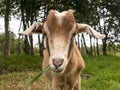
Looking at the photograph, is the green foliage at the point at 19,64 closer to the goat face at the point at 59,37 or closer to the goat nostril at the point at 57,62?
the goat face at the point at 59,37

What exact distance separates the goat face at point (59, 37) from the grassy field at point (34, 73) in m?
4.97

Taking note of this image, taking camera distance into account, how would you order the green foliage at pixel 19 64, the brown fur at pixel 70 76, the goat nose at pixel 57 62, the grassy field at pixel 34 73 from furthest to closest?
1. the green foliage at pixel 19 64
2. the grassy field at pixel 34 73
3. the brown fur at pixel 70 76
4. the goat nose at pixel 57 62

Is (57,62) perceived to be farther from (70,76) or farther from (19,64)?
(19,64)

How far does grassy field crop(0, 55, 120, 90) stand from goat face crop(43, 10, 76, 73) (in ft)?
16.3

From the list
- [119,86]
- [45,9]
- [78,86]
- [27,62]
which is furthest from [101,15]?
[78,86]

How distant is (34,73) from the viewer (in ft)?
45.5

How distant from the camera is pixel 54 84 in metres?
5.79

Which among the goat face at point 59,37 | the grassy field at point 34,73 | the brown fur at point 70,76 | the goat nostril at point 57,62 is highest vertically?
the goat face at point 59,37

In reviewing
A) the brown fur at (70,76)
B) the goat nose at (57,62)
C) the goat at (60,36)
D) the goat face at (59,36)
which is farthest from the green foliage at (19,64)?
the goat nose at (57,62)

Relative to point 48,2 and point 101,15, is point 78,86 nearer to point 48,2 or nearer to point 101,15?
point 48,2

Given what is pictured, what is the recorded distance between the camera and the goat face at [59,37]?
173 inches

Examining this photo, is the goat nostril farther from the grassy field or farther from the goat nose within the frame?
the grassy field

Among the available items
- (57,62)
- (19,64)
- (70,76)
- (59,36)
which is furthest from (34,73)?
(57,62)

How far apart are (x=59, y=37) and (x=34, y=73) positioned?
9407 millimetres
